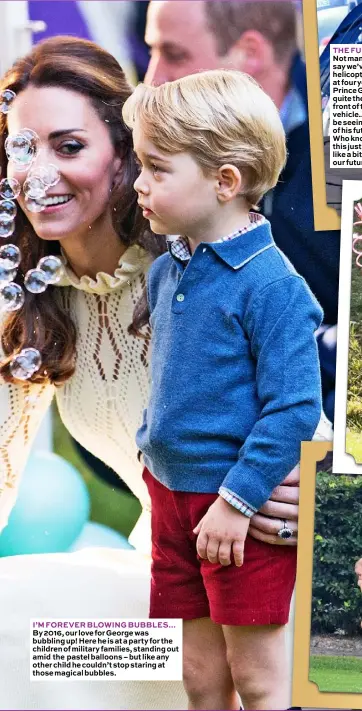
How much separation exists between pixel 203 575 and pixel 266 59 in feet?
3.55

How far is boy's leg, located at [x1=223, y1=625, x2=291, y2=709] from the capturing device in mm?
2203

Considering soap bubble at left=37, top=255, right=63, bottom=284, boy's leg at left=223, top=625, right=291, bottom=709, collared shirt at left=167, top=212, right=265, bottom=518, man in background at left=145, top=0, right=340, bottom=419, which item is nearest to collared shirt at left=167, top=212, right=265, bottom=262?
collared shirt at left=167, top=212, right=265, bottom=518

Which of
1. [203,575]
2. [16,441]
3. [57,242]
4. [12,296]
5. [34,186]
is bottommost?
[203,575]

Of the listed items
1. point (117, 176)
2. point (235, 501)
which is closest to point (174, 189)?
point (117, 176)

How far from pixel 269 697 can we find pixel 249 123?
3.85ft

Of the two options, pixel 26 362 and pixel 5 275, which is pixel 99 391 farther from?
pixel 5 275

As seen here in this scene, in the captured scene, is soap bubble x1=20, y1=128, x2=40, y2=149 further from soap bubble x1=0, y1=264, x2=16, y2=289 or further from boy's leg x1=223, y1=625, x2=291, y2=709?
boy's leg x1=223, y1=625, x2=291, y2=709

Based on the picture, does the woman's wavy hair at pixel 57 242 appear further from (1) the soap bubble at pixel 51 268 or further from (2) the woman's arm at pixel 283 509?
(2) the woman's arm at pixel 283 509

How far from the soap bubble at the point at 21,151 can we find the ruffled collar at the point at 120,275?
23 cm

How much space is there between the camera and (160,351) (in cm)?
222

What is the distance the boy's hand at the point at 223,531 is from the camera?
6.95ft

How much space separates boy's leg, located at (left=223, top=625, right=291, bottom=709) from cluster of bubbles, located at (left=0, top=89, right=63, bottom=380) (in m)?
0.73

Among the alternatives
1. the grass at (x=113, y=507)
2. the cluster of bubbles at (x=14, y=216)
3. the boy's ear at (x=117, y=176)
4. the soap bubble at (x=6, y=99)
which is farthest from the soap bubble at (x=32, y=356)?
the soap bubble at (x=6, y=99)

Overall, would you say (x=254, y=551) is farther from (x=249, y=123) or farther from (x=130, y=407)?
(x=249, y=123)
